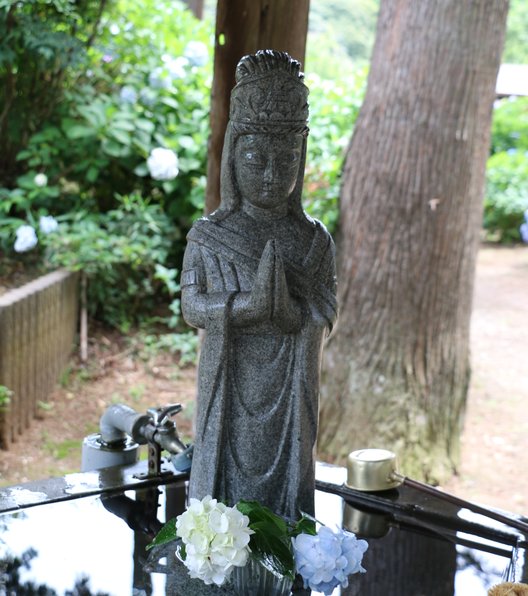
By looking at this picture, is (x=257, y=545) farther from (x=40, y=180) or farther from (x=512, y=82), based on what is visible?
(x=512, y=82)

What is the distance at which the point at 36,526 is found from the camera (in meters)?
2.33

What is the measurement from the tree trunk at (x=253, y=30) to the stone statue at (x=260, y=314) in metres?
0.96

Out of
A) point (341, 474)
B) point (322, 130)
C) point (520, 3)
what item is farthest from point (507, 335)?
point (520, 3)

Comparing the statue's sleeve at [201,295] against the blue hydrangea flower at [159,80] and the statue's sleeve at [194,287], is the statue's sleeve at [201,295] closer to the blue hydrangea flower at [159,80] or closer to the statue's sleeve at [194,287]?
the statue's sleeve at [194,287]

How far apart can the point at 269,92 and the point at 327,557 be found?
3.45 feet

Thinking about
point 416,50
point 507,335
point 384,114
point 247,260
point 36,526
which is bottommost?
point 507,335

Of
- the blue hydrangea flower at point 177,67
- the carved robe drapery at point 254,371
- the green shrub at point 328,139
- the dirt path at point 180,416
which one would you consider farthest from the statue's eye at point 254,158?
the blue hydrangea flower at point 177,67

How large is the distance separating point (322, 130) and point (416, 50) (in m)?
1.08

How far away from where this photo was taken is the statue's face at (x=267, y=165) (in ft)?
7.06

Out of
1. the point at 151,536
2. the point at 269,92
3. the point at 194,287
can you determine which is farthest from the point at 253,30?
the point at 151,536

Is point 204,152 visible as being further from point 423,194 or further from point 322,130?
point 423,194

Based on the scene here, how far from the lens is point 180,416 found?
15.2 ft

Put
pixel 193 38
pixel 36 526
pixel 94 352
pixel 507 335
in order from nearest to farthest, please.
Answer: pixel 36 526, pixel 94 352, pixel 193 38, pixel 507 335

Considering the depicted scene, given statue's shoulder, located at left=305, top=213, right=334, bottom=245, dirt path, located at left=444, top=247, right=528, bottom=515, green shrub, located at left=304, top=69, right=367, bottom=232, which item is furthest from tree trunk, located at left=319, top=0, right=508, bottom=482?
statue's shoulder, located at left=305, top=213, right=334, bottom=245
